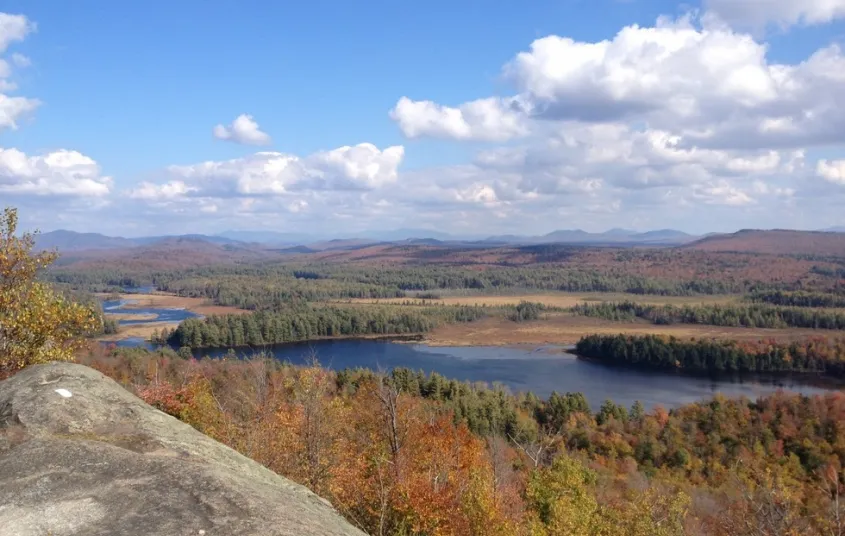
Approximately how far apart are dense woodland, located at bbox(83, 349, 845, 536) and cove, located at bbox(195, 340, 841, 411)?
1511cm

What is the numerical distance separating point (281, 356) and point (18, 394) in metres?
94.5

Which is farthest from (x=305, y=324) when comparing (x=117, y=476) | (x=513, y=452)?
(x=117, y=476)

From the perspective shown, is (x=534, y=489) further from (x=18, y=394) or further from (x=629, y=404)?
(x=629, y=404)

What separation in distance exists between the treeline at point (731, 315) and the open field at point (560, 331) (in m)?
3.45

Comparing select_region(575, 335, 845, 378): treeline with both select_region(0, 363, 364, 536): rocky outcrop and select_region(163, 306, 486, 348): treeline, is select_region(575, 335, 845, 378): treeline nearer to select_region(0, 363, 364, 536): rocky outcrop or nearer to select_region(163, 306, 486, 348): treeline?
select_region(163, 306, 486, 348): treeline

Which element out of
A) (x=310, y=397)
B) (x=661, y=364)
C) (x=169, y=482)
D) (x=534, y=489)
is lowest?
(x=661, y=364)

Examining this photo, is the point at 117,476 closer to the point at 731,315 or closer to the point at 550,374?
the point at 550,374

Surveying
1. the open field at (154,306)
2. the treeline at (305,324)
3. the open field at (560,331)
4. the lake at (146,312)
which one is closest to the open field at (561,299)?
the open field at (560,331)

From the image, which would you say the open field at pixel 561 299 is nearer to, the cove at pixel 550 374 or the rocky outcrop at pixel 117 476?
the cove at pixel 550 374

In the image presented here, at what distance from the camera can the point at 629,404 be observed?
72.7m

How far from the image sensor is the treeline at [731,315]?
125 metres

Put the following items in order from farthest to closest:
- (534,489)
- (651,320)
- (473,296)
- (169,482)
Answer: (473,296)
(651,320)
(534,489)
(169,482)

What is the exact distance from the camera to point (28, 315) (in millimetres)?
15109

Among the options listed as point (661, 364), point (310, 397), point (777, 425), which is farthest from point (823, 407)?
point (310, 397)
